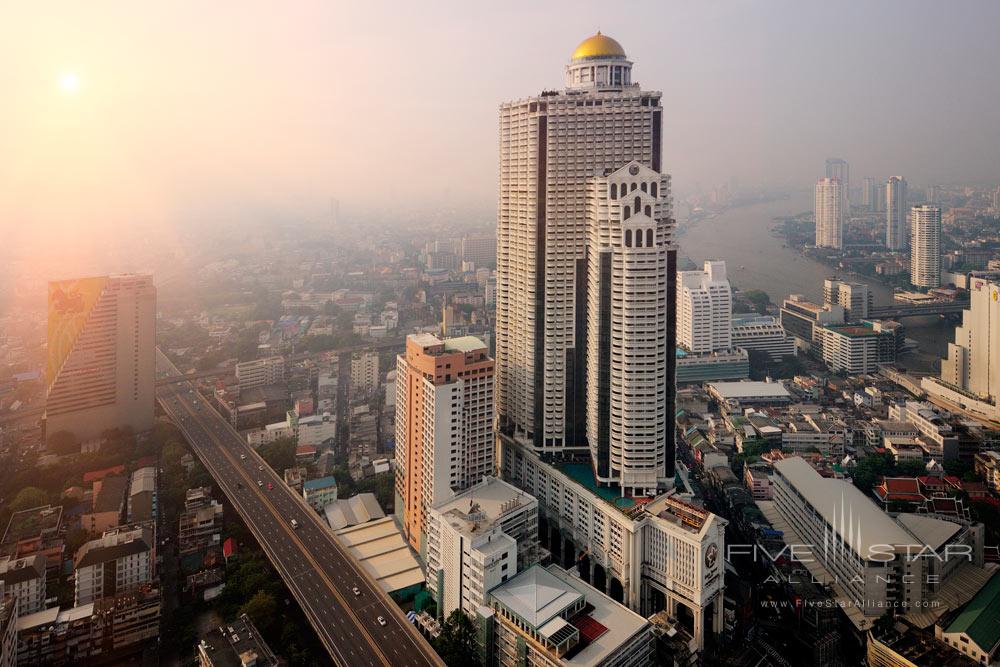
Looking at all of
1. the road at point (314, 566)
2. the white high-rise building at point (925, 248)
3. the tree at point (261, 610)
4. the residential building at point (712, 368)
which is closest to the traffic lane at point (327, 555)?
the road at point (314, 566)

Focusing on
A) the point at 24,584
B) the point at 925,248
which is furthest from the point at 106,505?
the point at 925,248

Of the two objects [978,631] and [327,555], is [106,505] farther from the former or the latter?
[978,631]

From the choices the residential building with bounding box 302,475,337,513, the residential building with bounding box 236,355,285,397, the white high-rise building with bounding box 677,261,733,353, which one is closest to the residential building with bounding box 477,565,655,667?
the residential building with bounding box 302,475,337,513

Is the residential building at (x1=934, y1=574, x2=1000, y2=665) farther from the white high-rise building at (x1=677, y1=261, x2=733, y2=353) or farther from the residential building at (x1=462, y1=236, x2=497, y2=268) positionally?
the residential building at (x1=462, y1=236, x2=497, y2=268)

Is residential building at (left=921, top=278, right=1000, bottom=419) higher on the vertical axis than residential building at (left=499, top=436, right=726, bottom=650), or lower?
higher

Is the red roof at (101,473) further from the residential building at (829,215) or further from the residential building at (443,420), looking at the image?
the residential building at (829,215)

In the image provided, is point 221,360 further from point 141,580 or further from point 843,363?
point 843,363
